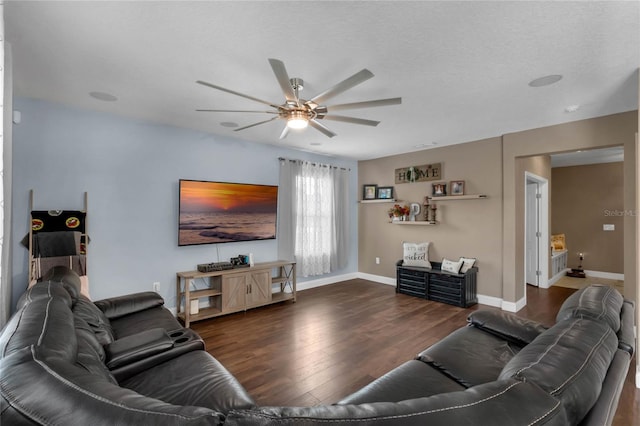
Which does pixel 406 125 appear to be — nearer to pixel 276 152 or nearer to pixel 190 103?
pixel 276 152

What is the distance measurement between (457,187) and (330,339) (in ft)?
10.7

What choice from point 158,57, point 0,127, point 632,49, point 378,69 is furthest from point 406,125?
point 0,127

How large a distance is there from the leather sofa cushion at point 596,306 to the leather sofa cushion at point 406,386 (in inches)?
29.2

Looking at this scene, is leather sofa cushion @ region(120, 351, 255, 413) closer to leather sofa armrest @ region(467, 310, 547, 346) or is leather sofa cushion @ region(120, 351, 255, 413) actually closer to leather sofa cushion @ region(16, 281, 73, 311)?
leather sofa cushion @ region(16, 281, 73, 311)

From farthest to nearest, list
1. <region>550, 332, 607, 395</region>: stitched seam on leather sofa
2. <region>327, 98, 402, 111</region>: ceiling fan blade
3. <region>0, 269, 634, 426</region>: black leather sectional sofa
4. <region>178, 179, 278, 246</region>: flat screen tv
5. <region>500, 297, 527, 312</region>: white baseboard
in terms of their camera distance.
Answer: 1. <region>500, 297, 527, 312</region>: white baseboard
2. <region>178, 179, 278, 246</region>: flat screen tv
3. <region>327, 98, 402, 111</region>: ceiling fan blade
4. <region>550, 332, 607, 395</region>: stitched seam on leather sofa
5. <region>0, 269, 634, 426</region>: black leather sectional sofa

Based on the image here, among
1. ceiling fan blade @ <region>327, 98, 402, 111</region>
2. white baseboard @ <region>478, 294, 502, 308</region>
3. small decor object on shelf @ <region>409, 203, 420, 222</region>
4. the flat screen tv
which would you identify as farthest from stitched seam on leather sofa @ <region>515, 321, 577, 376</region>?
small decor object on shelf @ <region>409, 203, 420, 222</region>

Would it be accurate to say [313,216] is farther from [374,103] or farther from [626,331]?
[626,331]

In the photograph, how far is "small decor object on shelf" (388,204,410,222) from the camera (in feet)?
18.7

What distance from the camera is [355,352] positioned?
312cm

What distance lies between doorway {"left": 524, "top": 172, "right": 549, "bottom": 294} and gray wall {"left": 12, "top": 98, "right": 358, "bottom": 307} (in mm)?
5467

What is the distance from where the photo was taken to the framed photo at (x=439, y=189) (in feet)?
17.1

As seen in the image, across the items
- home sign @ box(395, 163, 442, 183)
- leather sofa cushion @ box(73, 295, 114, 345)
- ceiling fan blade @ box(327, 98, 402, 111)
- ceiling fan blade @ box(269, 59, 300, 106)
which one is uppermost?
ceiling fan blade @ box(269, 59, 300, 106)

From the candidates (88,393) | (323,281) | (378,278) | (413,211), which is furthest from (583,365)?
(378,278)

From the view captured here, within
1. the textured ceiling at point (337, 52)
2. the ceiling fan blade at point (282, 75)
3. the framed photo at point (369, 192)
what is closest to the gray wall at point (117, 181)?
the textured ceiling at point (337, 52)
